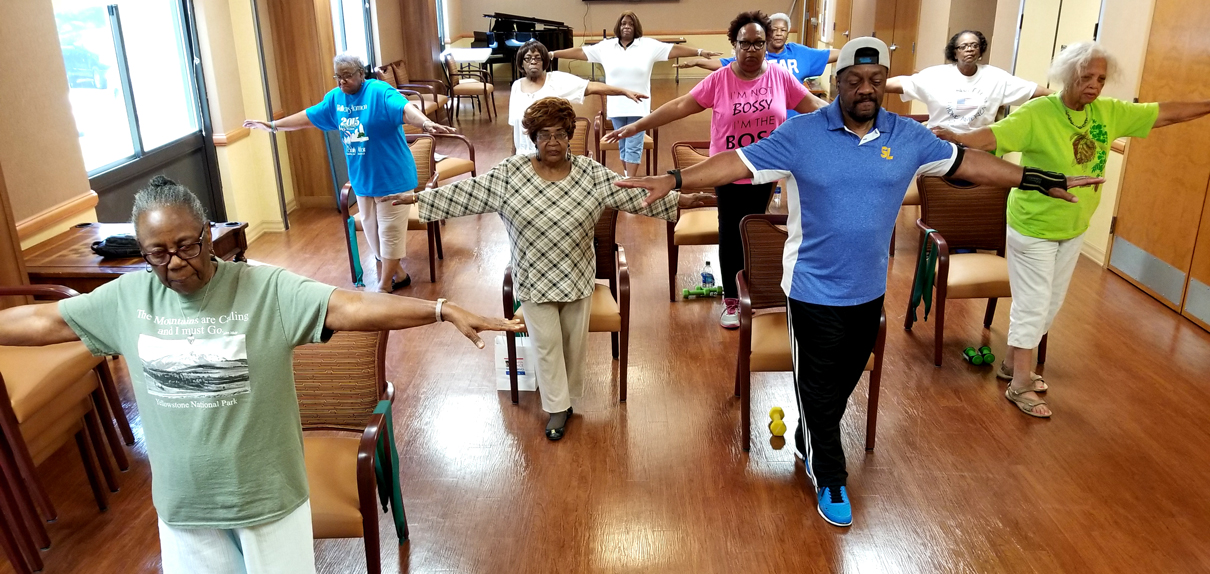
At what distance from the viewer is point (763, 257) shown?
4.00 meters

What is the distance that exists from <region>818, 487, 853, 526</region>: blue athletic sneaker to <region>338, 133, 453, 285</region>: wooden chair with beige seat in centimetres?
340

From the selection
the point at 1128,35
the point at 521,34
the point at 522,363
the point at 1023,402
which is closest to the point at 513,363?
the point at 522,363

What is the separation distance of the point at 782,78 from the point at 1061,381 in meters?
2.11

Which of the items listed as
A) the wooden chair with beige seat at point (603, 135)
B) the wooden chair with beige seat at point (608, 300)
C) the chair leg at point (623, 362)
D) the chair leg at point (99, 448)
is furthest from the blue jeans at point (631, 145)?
the chair leg at point (99, 448)

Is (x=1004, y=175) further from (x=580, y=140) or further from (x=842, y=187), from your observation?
(x=580, y=140)

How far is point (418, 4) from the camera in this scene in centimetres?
1277

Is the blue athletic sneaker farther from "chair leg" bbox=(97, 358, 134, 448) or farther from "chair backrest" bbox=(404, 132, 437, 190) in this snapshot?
"chair backrest" bbox=(404, 132, 437, 190)

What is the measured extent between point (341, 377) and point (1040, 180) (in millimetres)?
2616

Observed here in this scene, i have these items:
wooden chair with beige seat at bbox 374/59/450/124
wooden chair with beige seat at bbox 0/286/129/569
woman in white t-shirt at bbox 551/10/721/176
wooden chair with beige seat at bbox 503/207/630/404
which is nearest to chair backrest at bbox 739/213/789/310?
wooden chair with beige seat at bbox 503/207/630/404

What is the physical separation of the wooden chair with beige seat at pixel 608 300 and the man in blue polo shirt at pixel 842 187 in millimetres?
989

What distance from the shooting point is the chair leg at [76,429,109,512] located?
3.46 metres

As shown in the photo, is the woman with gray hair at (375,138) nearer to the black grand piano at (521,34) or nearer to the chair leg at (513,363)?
the chair leg at (513,363)

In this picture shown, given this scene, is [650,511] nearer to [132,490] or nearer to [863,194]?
[863,194]

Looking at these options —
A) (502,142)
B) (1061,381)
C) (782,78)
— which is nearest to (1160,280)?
(1061,381)
